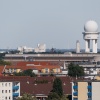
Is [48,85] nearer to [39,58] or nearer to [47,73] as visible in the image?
[47,73]

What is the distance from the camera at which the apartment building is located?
47.5 meters

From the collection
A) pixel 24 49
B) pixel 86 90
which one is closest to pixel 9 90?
pixel 86 90

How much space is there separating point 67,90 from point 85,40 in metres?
67.8

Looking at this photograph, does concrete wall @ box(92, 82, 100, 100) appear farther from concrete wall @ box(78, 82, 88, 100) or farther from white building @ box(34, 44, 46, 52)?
white building @ box(34, 44, 46, 52)

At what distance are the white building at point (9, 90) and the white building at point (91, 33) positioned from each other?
206 feet

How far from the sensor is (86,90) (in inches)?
1902

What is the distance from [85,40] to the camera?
120188 millimetres

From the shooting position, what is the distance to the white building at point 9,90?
51.3 m

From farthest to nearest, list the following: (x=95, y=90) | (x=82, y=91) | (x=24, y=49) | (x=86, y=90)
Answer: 1. (x=24, y=49)
2. (x=82, y=91)
3. (x=86, y=90)
4. (x=95, y=90)

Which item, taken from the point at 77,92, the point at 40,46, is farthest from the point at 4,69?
the point at 40,46

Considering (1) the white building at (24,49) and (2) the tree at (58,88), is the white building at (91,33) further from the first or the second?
(2) the tree at (58,88)

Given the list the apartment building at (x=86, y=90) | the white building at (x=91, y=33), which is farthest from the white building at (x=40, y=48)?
the apartment building at (x=86, y=90)

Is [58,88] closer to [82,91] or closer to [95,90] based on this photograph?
[82,91]

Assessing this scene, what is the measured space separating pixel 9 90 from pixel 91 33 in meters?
65.1
